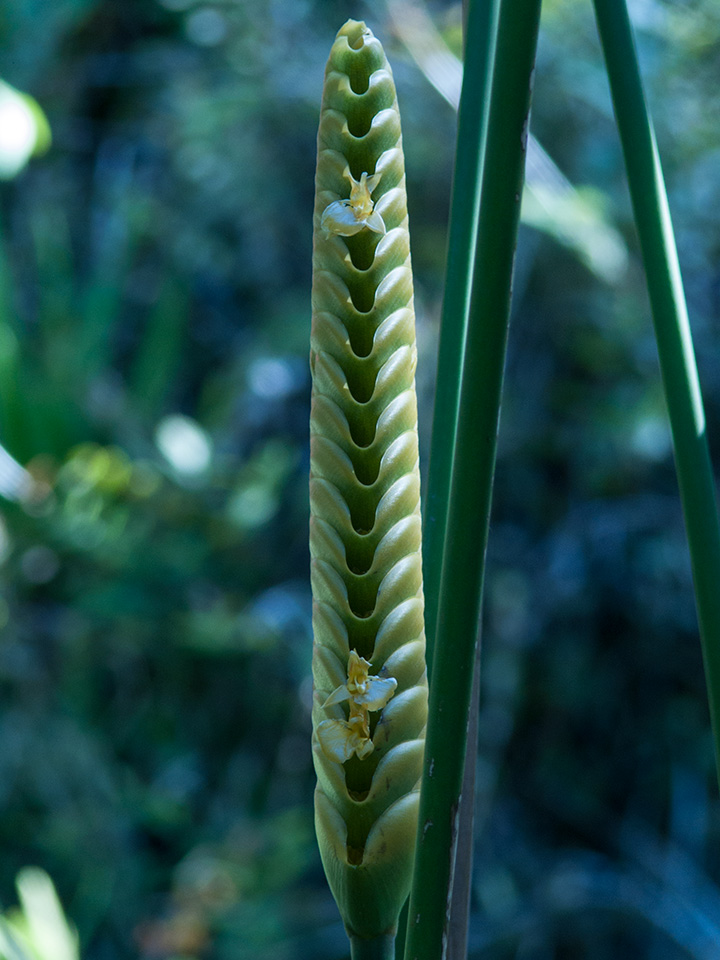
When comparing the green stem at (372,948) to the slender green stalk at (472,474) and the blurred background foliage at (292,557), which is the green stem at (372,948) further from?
the blurred background foliage at (292,557)

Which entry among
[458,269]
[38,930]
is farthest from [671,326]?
[38,930]

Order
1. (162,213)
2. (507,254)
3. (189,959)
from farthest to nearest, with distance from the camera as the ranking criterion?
(162,213)
(189,959)
(507,254)

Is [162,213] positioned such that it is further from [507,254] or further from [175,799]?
[507,254]

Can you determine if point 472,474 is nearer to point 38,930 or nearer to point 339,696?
point 339,696

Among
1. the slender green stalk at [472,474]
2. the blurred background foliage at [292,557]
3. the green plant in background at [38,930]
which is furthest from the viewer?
the blurred background foliage at [292,557]

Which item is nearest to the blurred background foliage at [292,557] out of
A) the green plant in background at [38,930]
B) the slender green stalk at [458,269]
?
the green plant in background at [38,930]

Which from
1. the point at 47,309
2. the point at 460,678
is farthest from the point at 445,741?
the point at 47,309

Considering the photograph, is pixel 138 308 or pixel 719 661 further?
pixel 138 308
